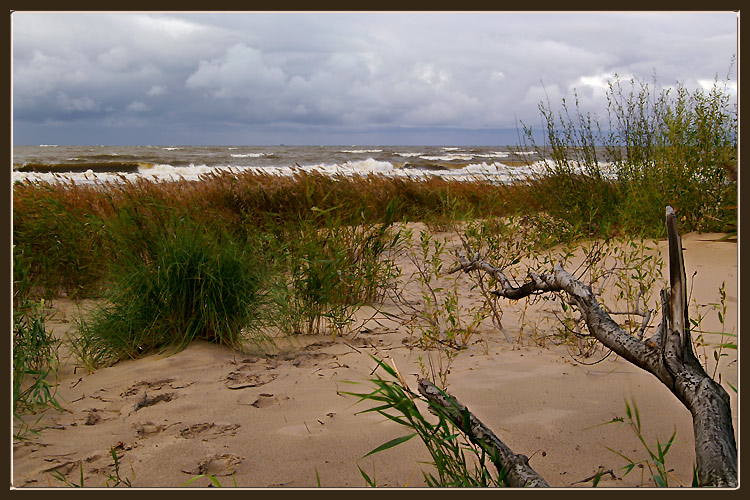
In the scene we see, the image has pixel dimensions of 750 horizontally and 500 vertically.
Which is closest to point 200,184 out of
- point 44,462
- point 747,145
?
point 44,462

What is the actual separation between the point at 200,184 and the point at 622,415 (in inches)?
267

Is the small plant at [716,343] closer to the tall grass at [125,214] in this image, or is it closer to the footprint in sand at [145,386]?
the tall grass at [125,214]

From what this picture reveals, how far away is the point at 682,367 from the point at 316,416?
156 cm

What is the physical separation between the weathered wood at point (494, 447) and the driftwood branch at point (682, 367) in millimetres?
484

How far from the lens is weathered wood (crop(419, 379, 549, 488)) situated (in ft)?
5.55

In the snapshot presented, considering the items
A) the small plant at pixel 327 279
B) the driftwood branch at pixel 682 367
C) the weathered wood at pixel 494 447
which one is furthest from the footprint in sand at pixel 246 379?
the driftwood branch at pixel 682 367

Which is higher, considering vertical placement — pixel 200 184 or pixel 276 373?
pixel 200 184

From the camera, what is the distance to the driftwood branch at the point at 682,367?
1651mm

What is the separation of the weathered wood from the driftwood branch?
48 cm

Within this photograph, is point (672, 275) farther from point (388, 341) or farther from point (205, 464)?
point (388, 341)

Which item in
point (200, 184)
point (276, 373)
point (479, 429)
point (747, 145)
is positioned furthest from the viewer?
point (200, 184)

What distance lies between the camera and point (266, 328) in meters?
3.95

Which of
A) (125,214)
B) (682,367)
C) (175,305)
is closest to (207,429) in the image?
(175,305)

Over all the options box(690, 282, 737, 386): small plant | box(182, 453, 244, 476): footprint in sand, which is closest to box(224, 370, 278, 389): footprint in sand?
box(182, 453, 244, 476): footprint in sand
